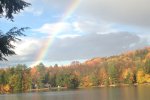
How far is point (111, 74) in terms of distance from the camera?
183875mm

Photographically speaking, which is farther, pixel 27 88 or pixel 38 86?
pixel 38 86

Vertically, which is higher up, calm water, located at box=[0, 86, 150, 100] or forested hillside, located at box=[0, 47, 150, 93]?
forested hillside, located at box=[0, 47, 150, 93]

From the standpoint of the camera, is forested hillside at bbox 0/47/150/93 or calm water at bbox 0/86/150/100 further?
forested hillside at bbox 0/47/150/93

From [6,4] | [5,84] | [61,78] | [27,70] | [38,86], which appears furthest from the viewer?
[38,86]

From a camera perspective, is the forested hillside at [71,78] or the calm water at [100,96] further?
the forested hillside at [71,78]

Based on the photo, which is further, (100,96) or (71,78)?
(71,78)

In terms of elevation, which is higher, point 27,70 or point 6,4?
point 27,70

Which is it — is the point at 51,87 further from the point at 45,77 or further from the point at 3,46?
the point at 3,46

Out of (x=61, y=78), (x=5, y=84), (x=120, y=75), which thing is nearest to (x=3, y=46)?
(x=5, y=84)

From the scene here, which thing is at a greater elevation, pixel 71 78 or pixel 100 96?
pixel 71 78

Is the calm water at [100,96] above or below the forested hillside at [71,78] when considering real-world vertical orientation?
below

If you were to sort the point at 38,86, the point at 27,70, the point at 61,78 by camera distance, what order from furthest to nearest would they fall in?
1. the point at 38,86
2. the point at 61,78
3. the point at 27,70

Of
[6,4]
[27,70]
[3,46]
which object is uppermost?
[27,70]

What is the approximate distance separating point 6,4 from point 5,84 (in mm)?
139221
